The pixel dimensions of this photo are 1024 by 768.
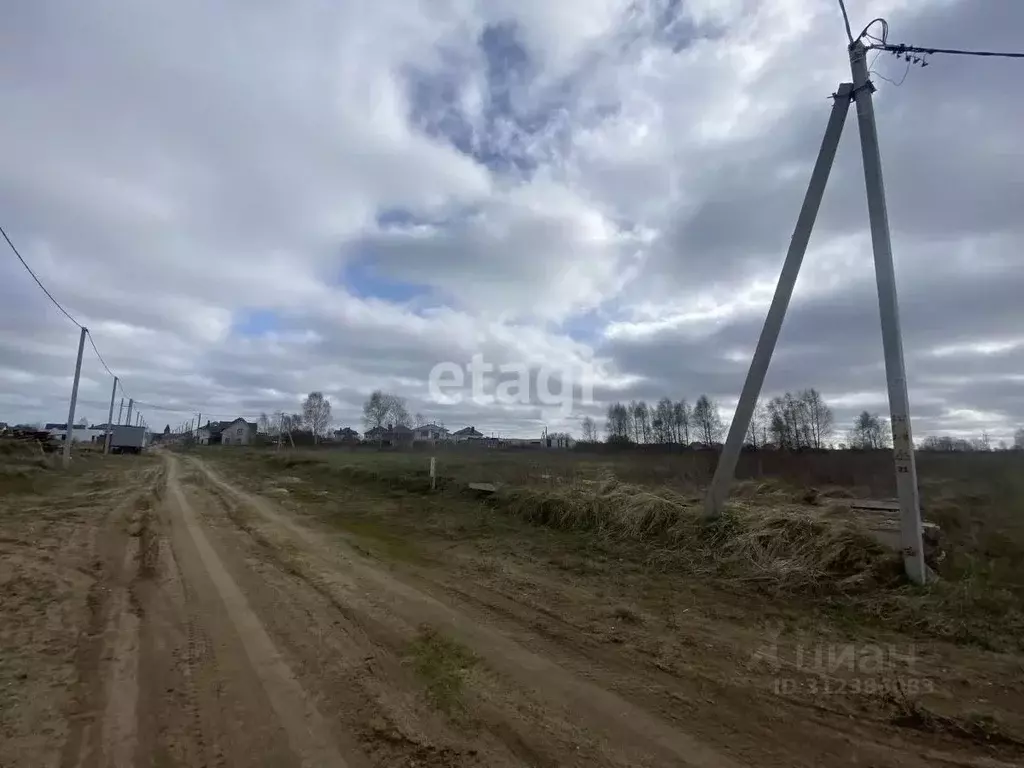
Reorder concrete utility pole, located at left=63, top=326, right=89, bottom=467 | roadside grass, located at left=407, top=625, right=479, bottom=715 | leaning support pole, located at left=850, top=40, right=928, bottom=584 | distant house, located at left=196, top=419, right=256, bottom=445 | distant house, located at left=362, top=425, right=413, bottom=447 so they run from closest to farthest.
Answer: roadside grass, located at left=407, top=625, right=479, bottom=715
leaning support pole, located at left=850, top=40, right=928, bottom=584
concrete utility pole, located at left=63, top=326, right=89, bottom=467
distant house, located at left=362, top=425, right=413, bottom=447
distant house, located at left=196, top=419, right=256, bottom=445

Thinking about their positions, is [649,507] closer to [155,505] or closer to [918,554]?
[918,554]

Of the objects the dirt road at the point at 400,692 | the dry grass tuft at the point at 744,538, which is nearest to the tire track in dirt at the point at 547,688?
the dirt road at the point at 400,692

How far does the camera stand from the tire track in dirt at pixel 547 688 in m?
2.92

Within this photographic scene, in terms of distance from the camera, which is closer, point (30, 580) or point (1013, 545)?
point (30, 580)

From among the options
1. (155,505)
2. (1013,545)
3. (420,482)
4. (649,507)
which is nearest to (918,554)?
(1013,545)

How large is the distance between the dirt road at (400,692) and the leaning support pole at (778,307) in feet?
11.8

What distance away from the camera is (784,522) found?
7.37 m

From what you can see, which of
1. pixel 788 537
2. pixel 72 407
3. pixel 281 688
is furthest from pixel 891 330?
pixel 72 407

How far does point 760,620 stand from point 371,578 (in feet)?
14.1

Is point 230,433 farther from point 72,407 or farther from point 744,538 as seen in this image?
point 744,538

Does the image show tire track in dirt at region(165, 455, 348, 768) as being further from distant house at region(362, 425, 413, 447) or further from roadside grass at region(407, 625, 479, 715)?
distant house at region(362, 425, 413, 447)

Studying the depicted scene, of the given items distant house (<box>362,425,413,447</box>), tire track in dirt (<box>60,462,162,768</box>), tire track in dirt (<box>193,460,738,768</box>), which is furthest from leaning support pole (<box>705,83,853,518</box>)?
distant house (<box>362,425,413,447</box>)

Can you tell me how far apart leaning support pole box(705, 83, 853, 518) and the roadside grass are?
5.20 m

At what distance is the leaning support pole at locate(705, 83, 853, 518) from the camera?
7.40 m
